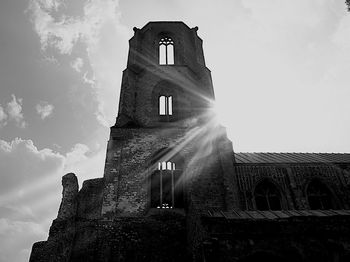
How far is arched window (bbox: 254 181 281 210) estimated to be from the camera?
13.4 m

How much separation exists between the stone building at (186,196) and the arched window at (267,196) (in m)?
0.05

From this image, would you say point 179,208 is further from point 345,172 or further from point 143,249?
point 345,172

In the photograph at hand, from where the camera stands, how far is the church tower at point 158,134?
41.3 feet

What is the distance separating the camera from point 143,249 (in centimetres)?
1095

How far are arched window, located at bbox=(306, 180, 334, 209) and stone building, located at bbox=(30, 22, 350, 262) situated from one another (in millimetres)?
53

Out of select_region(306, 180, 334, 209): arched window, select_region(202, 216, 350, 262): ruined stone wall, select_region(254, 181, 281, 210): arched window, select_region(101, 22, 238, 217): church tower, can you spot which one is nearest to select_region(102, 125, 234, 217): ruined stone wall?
select_region(101, 22, 238, 217): church tower

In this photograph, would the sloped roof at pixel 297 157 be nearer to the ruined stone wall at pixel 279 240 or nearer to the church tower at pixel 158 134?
the church tower at pixel 158 134

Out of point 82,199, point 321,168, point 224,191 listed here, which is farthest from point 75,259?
point 321,168

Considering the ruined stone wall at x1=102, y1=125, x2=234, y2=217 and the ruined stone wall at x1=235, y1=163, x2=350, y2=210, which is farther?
the ruined stone wall at x1=235, y1=163, x2=350, y2=210

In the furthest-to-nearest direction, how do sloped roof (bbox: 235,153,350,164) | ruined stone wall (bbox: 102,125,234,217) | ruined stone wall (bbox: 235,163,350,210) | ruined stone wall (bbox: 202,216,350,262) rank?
sloped roof (bbox: 235,153,350,164) → ruined stone wall (bbox: 235,163,350,210) → ruined stone wall (bbox: 102,125,234,217) → ruined stone wall (bbox: 202,216,350,262)

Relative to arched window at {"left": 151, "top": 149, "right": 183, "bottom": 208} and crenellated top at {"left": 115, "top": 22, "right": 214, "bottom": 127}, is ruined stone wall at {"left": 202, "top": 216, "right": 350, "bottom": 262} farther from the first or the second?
crenellated top at {"left": 115, "top": 22, "right": 214, "bottom": 127}

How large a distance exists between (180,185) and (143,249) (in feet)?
11.2

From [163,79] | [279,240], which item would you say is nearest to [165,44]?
[163,79]

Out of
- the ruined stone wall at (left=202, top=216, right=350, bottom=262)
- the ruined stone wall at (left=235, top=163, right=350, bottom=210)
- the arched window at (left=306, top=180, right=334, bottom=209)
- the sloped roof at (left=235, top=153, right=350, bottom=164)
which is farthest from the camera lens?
the sloped roof at (left=235, top=153, right=350, bottom=164)
